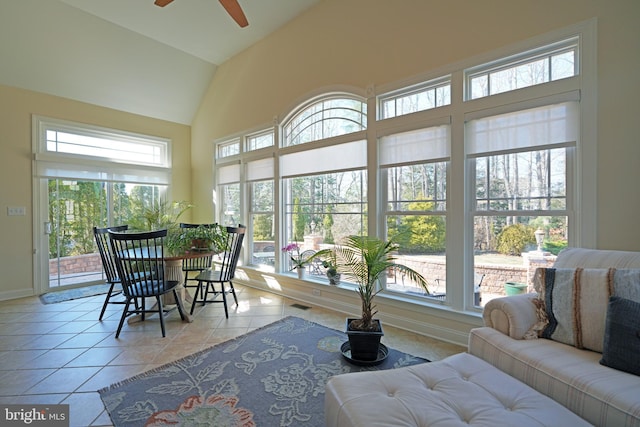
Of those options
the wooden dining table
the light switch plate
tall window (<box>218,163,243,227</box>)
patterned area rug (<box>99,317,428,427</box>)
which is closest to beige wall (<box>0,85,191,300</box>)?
the light switch plate

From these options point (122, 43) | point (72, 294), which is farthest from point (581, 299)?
point (122, 43)

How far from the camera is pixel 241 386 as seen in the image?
2018mm

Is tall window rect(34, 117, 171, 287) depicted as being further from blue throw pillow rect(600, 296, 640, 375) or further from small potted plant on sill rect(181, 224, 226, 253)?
blue throw pillow rect(600, 296, 640, 375)

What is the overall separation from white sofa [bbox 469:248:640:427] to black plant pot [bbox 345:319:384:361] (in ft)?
2.32

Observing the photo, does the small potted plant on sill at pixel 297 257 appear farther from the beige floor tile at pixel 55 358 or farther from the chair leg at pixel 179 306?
the beige floor tile at pixel 55 358

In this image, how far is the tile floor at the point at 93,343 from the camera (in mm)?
1986

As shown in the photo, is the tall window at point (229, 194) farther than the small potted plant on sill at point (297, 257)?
Yes

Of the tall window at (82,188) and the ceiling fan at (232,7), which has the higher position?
the ceiling fan at (232,7)

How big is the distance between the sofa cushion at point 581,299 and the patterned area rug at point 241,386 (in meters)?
1.08

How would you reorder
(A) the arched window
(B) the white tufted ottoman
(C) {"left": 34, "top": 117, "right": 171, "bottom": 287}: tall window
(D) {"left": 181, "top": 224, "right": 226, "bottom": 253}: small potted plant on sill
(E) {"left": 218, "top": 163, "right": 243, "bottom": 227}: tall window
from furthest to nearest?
1. (E) {"left": 218, "top": 163, "right": 243, "bottom": 227}: tall window
2. (C) {"left": 34, "top": 117, "right": 171, "bottom": 287}: tall window
3. (A) the arched window
4. (D) {"left": 181, "top": 224, "right": 226, "bottom": 253}: small potted plant on sill
5. (B) the white tufted ottoman

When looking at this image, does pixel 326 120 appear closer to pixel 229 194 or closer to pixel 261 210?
pixel 261 210

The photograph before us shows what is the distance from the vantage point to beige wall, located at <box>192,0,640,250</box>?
198 cm

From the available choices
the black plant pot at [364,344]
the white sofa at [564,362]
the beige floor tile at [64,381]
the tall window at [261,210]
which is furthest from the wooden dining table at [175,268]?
the white sofa at [564,362]

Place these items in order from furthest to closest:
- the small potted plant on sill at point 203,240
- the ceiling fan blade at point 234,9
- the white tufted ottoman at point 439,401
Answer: the small potted plant on sill at point 203,240
the ceiling fan blade at point 234,9
the white tufted ottoman at point 439,401
